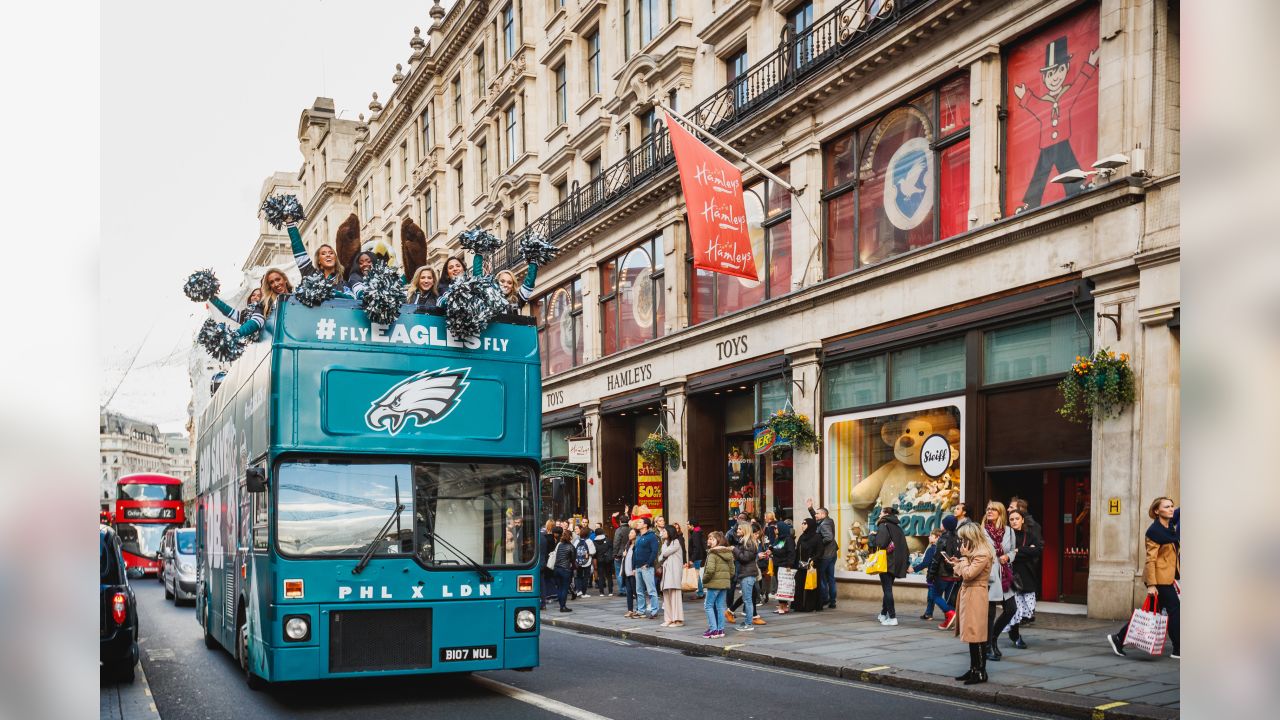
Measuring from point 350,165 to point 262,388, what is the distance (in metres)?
52.7

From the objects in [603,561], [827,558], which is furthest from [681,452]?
[827,558]

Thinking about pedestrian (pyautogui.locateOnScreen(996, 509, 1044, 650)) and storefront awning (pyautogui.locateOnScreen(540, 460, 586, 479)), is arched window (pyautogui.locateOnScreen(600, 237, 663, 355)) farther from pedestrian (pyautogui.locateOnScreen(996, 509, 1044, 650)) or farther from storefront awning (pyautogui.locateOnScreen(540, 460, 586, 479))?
pedestrian (pyautogui.locateOnScreen(996, 509, 1044, 650))

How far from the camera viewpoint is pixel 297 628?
371 inches

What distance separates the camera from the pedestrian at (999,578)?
12.2 meters

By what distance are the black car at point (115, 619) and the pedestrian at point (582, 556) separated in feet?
39.7

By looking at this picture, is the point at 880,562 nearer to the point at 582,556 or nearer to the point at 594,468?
the point at 582,556

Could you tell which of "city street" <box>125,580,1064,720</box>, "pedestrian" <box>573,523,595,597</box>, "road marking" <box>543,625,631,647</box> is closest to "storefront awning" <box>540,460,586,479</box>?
"pedestrian" <box>573,523,595,597</box>

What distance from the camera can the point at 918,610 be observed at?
18.6m

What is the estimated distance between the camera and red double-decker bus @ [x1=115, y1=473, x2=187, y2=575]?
40875 mm

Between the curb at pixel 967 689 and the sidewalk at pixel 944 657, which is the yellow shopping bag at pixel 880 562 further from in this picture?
the curb at pixel 967 689

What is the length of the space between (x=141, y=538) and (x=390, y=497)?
3585cm

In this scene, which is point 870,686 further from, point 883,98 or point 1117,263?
point 883,98
